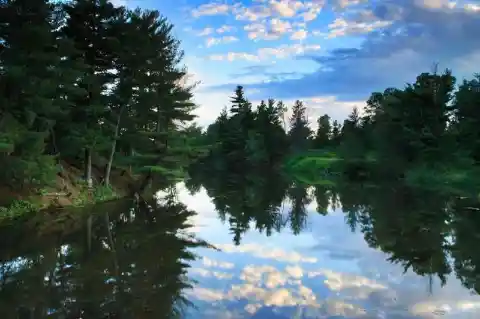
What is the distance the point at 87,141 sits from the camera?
2552 cm

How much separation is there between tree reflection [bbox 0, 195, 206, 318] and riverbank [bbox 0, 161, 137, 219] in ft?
5.40

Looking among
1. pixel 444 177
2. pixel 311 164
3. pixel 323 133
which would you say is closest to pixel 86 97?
pixel 444 177

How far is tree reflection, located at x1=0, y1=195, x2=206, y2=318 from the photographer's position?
8.33 m

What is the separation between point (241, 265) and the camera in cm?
1230

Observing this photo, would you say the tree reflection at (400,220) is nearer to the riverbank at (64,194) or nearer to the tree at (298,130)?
the riverbank at (64,194)

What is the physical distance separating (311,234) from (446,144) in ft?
83.9

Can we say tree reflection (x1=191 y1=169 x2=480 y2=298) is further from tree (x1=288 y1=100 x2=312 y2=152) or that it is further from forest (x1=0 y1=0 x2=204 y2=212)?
tree (x1=288 y1=100 x2=312 y2=152)

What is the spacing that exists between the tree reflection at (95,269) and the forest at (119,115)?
14.4 ft

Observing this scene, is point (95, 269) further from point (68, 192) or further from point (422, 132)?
point (422, 132)

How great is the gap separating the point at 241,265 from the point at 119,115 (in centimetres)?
1814

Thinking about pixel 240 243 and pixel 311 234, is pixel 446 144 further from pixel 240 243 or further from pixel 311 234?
pixel 240 243

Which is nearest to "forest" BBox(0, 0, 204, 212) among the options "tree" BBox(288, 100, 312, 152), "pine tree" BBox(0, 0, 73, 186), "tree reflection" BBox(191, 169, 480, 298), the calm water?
"pine tree" BBox(0, 0, 73, 186)

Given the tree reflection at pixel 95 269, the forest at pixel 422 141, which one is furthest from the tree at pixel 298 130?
the tree reflection at pixel 95 269

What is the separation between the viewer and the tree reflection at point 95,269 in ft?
27.3
